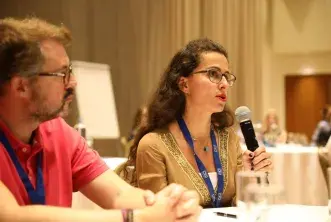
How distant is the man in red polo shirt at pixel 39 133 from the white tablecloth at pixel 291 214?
28 cm

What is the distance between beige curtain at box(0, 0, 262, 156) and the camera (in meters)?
8.51

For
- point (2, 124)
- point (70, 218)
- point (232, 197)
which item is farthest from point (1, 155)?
point (232, 197)

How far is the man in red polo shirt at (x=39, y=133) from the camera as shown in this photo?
134cm

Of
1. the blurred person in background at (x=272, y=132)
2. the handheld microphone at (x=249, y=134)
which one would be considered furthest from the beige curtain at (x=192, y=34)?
the handheld microphone at (x=249, y=134)

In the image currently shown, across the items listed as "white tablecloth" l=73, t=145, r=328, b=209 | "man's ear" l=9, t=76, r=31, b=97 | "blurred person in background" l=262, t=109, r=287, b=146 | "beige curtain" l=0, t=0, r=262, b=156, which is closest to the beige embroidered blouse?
"man's ear" l=9, t=76, r=31, b=97

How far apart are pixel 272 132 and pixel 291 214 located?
526 cm

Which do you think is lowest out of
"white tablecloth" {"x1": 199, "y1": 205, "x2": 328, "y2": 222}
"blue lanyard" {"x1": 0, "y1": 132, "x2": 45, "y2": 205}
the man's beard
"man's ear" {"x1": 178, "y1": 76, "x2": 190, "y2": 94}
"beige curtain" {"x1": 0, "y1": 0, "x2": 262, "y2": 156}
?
"white tablecloth" {"x1": 199, "y1": 205, "x2": 328, "y2": 222}

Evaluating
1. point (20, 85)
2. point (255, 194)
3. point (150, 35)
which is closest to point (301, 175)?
point (255, 194)

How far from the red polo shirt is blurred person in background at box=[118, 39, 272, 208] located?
1.88 feet

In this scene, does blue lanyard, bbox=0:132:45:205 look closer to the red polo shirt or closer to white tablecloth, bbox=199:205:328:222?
the red polo shirt

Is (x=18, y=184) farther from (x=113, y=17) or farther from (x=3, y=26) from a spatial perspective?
(x=113, y=17)

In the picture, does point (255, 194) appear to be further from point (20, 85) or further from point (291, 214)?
point (20, 85)

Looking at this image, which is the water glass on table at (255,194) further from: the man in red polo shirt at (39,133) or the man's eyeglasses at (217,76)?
the man's eyeglasses at (217,76)

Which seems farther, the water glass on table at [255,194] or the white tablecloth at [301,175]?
the white tablecloth at [301,175]
